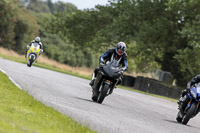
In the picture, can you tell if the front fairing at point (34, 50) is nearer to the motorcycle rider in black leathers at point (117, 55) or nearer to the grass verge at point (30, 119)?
the motorcycle rider in black leathers at point (117, 55)

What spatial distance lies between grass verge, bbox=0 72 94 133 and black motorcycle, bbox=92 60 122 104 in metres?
3.63

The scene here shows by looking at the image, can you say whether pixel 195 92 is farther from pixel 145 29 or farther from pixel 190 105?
pixel 145 29

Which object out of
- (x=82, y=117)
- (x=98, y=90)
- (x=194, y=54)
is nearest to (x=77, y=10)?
(x=194, y=54)

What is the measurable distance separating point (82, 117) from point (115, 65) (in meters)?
4.22

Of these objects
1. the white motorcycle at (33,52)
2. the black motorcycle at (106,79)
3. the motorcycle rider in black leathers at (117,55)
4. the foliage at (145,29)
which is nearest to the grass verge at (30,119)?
the black motorcycle at (106,79)

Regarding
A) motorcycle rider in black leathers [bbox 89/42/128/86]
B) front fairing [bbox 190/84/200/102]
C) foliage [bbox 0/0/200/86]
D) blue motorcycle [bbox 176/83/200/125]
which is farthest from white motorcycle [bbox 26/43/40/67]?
front fairing [bbox 190/84/200/102]

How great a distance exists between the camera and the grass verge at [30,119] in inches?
246

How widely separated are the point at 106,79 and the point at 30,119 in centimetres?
605

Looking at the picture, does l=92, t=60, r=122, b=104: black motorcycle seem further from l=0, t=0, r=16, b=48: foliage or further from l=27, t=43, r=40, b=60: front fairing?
l=0, t=0, r=16, b=48: foliage

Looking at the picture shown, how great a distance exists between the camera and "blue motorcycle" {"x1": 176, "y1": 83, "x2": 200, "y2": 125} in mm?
12211

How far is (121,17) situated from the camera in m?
37.8

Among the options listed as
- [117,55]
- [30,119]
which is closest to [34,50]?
[117,55]

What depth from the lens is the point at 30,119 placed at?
7.16 m

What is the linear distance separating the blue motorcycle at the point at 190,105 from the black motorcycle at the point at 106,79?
187cm
